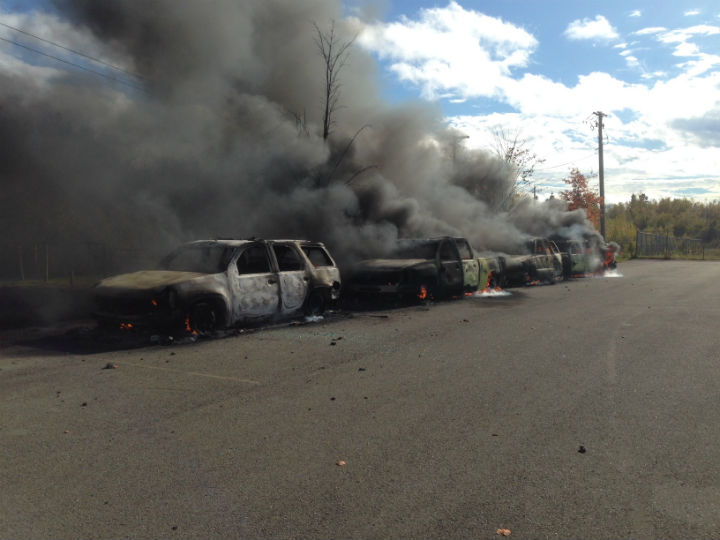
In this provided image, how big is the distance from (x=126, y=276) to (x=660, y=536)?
291 inches

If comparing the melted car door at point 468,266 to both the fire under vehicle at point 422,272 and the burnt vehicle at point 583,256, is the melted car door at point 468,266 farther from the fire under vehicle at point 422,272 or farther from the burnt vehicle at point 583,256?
the burnt vehicle at point 583,256

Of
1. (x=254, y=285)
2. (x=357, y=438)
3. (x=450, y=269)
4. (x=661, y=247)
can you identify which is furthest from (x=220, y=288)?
(x=661, y=247)

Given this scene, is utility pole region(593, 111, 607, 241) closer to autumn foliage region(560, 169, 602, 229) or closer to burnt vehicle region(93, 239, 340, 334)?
autumn foliage region(560, 169, 602, 229)

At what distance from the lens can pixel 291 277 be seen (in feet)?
30.8

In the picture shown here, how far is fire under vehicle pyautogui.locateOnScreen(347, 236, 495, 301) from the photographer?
11.8 metres

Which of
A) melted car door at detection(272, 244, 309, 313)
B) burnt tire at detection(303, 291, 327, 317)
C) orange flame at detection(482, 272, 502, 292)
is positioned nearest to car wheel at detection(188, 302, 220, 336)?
melted car door at detection(272, 244, 309, 313)

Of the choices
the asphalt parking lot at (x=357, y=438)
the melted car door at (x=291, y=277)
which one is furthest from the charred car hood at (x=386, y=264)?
the asphalt parking lot at (x=357, y=438)

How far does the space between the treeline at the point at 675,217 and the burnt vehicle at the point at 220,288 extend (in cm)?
8737

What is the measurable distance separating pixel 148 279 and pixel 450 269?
7.12m

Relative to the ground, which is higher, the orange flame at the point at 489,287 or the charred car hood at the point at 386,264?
the charred car hood at the point at 386,264

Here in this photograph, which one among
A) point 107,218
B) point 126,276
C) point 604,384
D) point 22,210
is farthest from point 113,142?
point 604,384

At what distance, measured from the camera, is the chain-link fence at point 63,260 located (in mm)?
19266

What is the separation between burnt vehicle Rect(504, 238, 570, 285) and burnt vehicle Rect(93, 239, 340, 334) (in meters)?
7.73

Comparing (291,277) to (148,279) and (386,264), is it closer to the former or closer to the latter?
(148,279)
